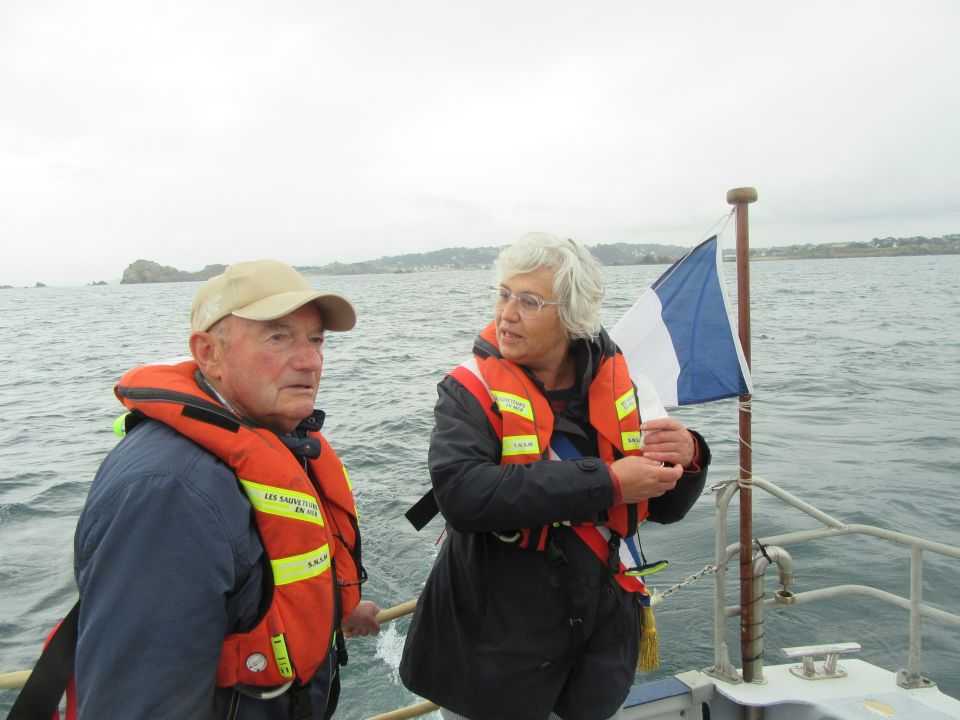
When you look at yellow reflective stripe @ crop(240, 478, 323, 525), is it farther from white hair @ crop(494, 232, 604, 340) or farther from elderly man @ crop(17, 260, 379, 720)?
white hair @ crop(494, 232, 604, 340)

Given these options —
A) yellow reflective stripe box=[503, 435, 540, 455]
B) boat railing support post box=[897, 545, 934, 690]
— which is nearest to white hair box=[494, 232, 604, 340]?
yellow reflective stripe box=[503, 435, 540, 455]

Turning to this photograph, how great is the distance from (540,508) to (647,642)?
847 millimetres

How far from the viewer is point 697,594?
18.8ft

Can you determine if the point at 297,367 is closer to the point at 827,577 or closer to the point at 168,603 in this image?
the point at 168,603

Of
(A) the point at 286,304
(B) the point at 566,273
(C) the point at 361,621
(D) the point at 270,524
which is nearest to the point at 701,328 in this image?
(B) the point at 566,273

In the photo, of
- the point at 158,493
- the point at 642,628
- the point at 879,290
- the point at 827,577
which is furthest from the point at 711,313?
the point at 879,290

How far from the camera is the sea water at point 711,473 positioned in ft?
17.0

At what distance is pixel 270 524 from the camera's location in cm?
150

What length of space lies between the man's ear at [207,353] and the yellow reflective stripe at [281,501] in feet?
1.12

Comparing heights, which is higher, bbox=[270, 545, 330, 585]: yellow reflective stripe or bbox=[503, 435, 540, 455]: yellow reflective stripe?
bbox=[503, 435, 540, 455]: yellow reflective stripe

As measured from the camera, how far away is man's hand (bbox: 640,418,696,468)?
6.54ft

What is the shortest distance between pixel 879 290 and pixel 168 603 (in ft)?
171

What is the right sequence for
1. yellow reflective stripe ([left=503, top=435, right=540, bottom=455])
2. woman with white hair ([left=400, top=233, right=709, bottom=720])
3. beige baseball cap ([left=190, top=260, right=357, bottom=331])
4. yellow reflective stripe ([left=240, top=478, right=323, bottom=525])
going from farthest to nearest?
yellow reflective stripe ([left=503, top=435, right=540, bottom=455]) → woman with white hair ([left=400, top=233, right=709, bottom=720]) → beige baseball cap ([left=190, top=260, right=357, bottom=331]) → yellow reflective stripe ([left=240, top=478, right=323, bottom=525])

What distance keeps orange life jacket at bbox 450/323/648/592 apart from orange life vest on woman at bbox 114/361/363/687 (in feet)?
2.07
